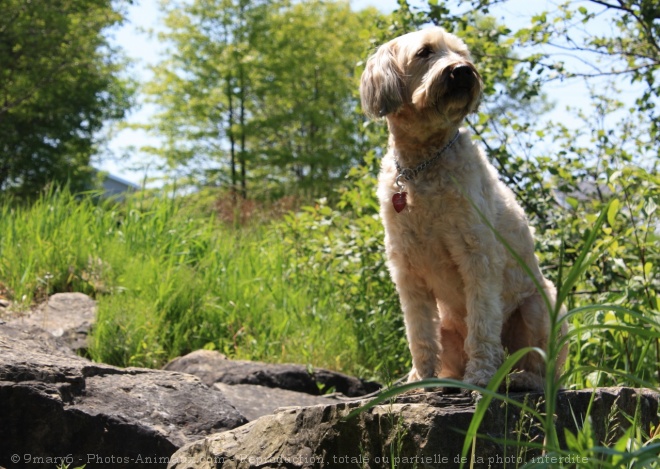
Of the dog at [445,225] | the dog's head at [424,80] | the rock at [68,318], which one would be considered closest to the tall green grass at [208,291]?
the rock at [68,318]

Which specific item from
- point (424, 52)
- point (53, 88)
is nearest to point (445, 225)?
point (424, 52)

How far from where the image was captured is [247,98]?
26812 millimetres

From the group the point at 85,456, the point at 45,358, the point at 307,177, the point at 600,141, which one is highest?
the point at 307,177

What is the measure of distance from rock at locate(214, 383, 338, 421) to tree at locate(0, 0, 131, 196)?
16413 millimetres

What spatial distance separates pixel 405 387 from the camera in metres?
1.72

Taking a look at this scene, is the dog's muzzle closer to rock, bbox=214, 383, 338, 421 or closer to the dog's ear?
the dog's ear

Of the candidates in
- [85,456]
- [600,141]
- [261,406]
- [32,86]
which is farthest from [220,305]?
[32,86]

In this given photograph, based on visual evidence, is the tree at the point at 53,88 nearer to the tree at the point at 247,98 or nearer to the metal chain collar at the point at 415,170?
the tree at the point at 247,98

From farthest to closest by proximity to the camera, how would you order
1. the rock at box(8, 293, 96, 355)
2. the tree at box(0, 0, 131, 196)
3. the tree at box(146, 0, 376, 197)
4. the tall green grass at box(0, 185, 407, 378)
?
the tree at box(146, 0, 376, 197), the tree at box(0, 0, 131, 196), the tall green grass at box(0, 185, 407, 378), the rock at box(8, 293, 96, 355)

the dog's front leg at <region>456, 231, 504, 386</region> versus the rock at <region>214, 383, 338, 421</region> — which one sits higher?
the dog's front leg at <region>456, 231, 504, 386</region>

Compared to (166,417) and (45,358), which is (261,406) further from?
(45,358)

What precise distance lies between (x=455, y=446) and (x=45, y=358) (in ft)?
7.85

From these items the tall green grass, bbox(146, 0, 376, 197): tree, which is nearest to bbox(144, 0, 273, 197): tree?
bbox(146, 0, 376, 197): tree

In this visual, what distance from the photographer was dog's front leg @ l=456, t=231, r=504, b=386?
3561mm
